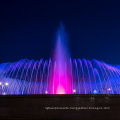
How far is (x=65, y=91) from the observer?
1513cm

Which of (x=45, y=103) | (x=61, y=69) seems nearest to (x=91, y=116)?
(x=45, y=103)

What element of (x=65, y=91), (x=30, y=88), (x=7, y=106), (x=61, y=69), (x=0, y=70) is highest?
(x=30, y=88)

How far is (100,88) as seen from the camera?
47.8 meters

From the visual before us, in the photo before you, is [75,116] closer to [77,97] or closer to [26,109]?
[77,97]

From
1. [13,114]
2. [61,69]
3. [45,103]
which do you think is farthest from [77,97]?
[61,69]

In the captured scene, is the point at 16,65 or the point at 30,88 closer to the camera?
the point at 16,65

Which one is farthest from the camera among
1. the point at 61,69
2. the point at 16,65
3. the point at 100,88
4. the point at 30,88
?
the point at 100,88

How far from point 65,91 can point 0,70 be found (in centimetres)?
1065

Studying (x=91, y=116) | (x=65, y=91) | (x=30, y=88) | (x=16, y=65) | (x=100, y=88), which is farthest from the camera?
(x=100, y=88)

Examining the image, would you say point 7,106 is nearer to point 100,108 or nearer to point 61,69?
point 100,108

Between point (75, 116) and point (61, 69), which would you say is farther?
point (61, 69)

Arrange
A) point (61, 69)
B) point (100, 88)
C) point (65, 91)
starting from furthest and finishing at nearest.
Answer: point (100, 88) → point (61, 69) → point (65, 91)

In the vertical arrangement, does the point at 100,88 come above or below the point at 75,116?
above

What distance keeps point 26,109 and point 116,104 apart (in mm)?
5777
